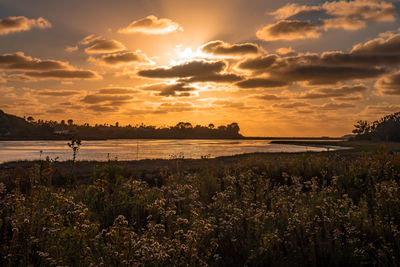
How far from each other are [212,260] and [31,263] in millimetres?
2833

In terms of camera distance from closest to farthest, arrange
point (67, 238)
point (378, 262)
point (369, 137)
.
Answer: point (67, 238) → point (378, 262) → point (369, 137)

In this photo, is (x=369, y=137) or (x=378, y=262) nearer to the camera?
(x=378, y=262)

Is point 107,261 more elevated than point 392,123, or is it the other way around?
point 392,123

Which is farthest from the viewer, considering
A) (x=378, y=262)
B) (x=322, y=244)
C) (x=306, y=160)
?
(x=306, y=160)

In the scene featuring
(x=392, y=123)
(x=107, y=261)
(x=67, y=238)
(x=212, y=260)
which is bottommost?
(x=212, y=260)

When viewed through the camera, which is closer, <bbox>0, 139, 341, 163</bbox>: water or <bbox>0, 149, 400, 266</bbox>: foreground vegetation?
<bbox>0, 149, 400, 266</bbox>: foreground vegetation

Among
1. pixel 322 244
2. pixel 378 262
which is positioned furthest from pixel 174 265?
pixel 378 262

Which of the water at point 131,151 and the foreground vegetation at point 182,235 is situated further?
the water at point 131,151

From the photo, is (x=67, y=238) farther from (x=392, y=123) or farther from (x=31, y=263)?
(x=392, y=123)

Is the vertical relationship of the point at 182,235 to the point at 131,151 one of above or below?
above

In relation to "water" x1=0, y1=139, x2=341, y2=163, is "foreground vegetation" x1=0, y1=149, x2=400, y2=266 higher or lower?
higher

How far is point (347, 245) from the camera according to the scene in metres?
5.81

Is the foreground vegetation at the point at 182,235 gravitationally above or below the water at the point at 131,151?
above

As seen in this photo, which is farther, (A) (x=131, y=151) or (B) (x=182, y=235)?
(A) (x=131, y=151)
